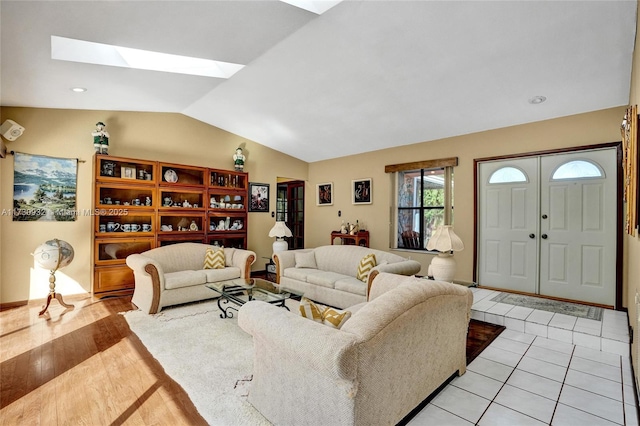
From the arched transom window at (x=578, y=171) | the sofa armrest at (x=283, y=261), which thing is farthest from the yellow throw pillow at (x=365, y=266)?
the arched transom window at (x=578, y=171)

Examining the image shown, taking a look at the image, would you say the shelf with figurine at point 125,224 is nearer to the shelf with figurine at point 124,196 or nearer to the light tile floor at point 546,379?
the shelf with figurine at point 124,196

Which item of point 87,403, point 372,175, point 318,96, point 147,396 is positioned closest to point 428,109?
point 318,96

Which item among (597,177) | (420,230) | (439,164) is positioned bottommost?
(420,230)

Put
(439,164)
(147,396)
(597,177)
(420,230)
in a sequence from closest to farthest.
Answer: (147,396) → (597,177) → (439,164) → (420,230)

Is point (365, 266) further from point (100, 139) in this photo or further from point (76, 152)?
point (76, 152)

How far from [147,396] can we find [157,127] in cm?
447

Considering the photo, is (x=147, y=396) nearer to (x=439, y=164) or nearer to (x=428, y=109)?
(x=428, y=109)

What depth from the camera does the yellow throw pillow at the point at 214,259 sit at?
4629 mm

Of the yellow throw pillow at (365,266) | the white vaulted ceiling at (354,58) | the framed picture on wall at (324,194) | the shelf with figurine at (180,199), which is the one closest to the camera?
the white vaulted ceiling at (354,58)

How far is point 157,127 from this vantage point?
526 centimetres

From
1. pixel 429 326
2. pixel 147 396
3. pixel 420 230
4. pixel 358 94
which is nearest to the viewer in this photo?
pixel 429 326

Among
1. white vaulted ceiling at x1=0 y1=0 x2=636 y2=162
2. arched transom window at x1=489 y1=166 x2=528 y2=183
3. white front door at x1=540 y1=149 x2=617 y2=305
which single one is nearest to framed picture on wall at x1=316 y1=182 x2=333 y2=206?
white vaulted ceiling at x1=0 y1=0 x2=636 y2=162

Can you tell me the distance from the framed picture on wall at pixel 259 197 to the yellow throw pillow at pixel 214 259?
5.90 feet

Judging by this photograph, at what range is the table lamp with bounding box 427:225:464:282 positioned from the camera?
338 cm
